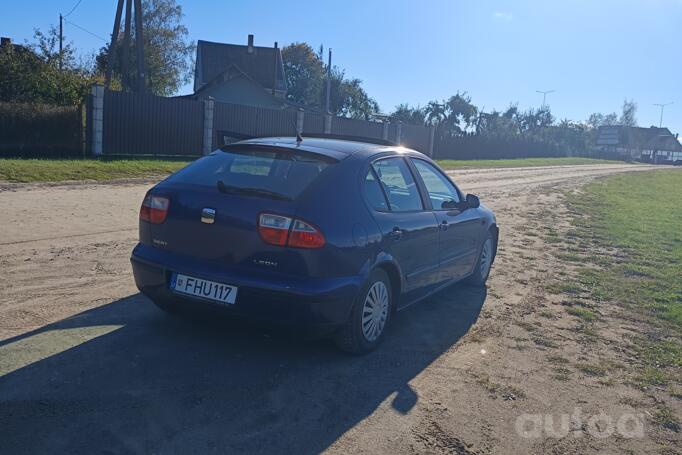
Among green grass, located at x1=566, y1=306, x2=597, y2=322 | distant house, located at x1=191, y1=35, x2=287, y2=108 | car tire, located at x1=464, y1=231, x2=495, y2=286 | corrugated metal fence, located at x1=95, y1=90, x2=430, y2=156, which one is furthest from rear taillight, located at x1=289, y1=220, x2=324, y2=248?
distant house, located at x1=191, y1=35, x2=287, y2=108

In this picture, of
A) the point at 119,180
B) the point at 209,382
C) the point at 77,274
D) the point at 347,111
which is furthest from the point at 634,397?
the point at 347,111

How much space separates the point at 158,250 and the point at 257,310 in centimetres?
97

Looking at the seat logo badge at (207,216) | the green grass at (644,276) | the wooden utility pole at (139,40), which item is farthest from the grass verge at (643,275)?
the wooden utility pole at (139,40)

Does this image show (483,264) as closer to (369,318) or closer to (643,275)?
(643,275)

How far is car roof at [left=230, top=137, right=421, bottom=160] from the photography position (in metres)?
5.01

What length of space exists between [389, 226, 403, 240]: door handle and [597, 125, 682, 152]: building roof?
357ft

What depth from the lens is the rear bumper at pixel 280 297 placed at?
4309mm

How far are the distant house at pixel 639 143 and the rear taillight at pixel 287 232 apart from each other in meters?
106

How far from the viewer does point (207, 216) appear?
14.8ft

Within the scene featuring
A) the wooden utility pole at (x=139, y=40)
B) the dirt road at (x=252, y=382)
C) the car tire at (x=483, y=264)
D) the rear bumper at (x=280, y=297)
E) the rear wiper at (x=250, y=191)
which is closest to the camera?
the dirt road at (x=252, y=382)

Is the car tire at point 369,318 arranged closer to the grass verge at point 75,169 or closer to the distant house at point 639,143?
the grass verge at point 75,169

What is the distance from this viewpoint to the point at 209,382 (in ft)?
13.7

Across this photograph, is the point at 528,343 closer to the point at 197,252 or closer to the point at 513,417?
the point at 513,417

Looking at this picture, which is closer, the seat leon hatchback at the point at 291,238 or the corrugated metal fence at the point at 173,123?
the seat leon hatchback at the point at 291,238
